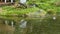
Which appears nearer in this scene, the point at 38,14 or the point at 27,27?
the point at 27,27

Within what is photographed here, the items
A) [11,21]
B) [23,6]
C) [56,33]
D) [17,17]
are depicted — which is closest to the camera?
[56,33]

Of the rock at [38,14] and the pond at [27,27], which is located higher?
the pond at [27,27]

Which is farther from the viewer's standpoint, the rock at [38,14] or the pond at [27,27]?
the rock at [38,14]

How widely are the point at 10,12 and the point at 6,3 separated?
4541 millimetres

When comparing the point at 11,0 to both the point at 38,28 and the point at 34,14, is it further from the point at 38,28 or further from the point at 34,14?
the point at 38,28

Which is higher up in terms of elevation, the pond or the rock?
the pond

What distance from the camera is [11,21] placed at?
20766 mm

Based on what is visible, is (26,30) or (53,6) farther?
(53,6)

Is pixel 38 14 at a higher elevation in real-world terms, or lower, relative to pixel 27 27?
lower

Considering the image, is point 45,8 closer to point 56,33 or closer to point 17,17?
point 17,17

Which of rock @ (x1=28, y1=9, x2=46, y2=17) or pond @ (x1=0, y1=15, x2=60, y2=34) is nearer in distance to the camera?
pond @ (x1=0, y1=15, x2=60, y2=34)

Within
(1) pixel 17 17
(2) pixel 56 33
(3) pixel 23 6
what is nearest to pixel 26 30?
(2) pixel 56 33

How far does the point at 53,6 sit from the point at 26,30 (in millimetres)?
11226

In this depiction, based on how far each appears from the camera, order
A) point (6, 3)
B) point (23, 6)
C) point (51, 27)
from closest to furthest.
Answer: point (51, 27) < point (23, 6) < point (6, 3)
